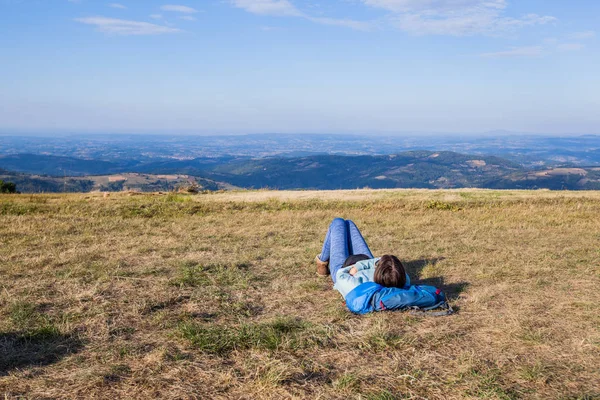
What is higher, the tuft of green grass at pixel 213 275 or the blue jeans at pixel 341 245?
the blue jeans at pixel 341 245

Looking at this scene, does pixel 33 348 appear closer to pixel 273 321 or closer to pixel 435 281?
pixel 273 321

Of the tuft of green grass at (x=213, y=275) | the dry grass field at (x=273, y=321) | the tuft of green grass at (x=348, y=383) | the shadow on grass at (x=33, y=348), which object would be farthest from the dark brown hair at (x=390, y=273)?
the shadow on grass at (x=33, y=348)

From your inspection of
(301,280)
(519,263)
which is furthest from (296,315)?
(519,263)

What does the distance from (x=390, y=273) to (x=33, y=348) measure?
178 inches

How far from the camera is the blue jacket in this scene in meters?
6.35

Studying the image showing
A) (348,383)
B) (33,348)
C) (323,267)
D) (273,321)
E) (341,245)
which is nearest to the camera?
(348,383)

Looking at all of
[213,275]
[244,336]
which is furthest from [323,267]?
[244,336]

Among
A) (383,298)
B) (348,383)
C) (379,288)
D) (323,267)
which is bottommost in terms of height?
(348,383)

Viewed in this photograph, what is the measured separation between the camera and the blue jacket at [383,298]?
20.8 ft

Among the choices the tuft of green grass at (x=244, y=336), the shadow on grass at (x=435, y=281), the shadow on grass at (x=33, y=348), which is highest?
the tuft of green grass at (x=244, y=336)

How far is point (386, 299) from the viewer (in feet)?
20.8

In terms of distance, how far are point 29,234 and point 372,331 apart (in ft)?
32.9

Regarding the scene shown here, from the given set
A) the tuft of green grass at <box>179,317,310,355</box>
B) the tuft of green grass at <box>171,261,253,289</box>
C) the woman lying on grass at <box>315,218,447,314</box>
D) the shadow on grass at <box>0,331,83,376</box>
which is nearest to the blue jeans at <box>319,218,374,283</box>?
the woman lying on grass at <box>315,218,447,314</box>

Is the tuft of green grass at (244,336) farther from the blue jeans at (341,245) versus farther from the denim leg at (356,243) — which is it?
the denim leg at (356,243)
